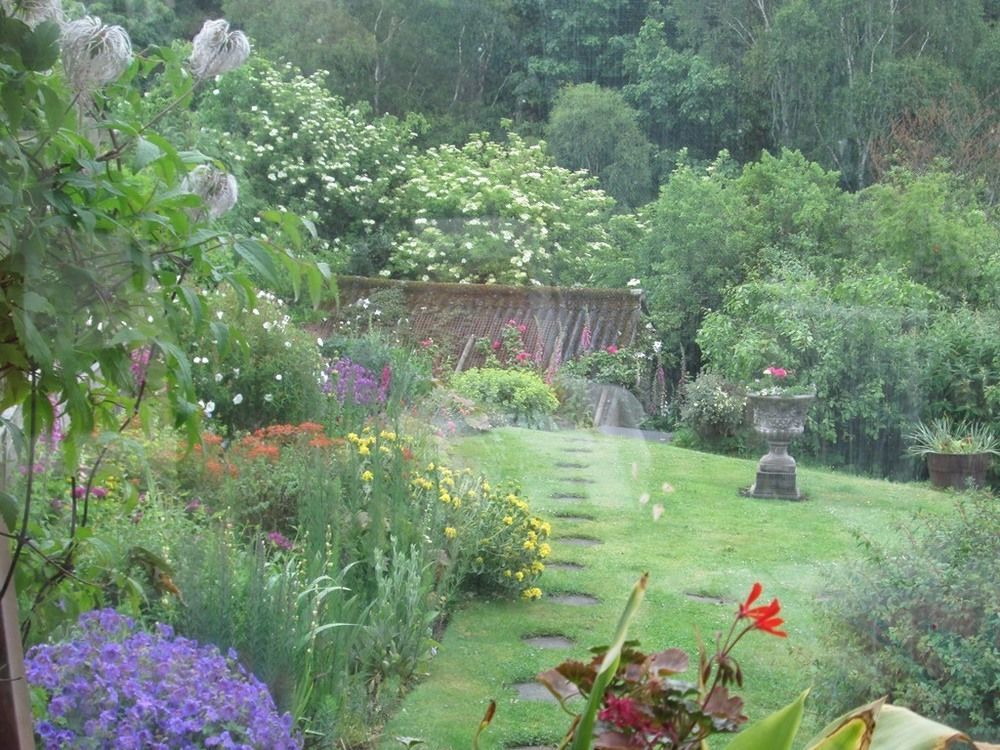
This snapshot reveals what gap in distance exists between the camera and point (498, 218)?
251 cm

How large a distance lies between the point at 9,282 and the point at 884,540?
5.27 feet

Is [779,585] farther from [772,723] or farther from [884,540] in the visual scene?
[772,723]

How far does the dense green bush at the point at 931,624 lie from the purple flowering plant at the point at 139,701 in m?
1.03

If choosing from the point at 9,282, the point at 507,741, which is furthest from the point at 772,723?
the point at 507,741

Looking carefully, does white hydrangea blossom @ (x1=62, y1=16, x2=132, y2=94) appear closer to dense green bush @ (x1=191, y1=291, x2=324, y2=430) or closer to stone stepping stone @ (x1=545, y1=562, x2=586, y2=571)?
stone stepping stone @ (x1=545, y1=562, x2=586, y2=571)

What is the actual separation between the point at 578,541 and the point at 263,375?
163cm

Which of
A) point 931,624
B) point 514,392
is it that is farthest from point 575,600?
point 931,624

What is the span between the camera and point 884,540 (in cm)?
216

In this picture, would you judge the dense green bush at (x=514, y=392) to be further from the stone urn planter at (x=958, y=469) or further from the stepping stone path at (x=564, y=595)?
the stone urn planter at (x=958, y=469)

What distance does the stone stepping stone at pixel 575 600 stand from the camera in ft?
8.14

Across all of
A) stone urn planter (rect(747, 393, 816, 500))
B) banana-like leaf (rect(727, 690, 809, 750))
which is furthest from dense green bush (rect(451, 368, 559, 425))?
banana-like leaf (rect(727, 690, 809, 750))

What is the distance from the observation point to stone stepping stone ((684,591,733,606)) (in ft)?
7.43

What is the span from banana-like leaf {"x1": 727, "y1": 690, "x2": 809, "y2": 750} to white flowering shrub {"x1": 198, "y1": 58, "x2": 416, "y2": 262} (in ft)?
5.07

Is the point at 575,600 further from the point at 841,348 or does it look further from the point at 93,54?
the point at 93,54
